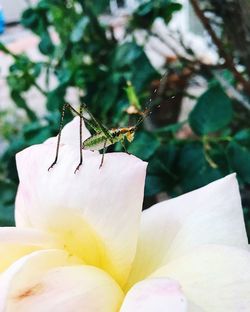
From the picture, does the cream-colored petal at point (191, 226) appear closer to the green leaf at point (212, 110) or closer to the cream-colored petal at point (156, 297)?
the cream-colored petal at point (156, 297)

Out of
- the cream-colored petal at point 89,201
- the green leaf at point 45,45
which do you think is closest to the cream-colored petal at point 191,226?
the cream-colored petal at point 89,201

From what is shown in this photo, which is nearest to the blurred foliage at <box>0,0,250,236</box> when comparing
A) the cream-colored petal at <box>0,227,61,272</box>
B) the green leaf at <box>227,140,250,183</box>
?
the green leaf at <box>227,140,250,183</box>

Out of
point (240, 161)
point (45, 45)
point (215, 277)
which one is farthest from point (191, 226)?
point (45, 45)

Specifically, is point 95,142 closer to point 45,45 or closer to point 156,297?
point 156,297

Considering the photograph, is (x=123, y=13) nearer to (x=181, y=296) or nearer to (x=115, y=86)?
(x=115, y=86)

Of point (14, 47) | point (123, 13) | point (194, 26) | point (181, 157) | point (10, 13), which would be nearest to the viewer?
point (181, 157)

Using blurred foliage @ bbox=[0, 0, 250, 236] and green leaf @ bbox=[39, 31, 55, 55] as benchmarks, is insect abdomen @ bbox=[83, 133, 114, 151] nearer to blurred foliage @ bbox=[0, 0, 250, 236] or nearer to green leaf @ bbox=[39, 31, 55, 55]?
blurred foliage @ bbox=[0, 0, 250, 236]

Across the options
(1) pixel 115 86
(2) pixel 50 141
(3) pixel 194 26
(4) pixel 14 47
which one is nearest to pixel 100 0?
(1) pixel 115 86
